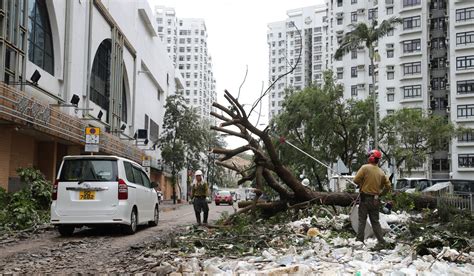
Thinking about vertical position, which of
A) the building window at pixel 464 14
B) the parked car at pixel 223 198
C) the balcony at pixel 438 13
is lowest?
the parked car at pixel 223 198

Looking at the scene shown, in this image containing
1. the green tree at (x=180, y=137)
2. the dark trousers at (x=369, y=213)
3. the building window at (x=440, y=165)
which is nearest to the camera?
the dark trousers at (x=369, y=213)

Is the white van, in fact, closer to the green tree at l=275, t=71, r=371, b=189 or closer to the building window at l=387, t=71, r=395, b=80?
the green tree at l=275, t=71, r=371, b=189

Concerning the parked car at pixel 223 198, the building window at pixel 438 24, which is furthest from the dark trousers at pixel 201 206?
the building window at pixel 438 24

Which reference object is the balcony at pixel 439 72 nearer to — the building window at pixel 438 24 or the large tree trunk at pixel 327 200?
the building window at pixel 438 24

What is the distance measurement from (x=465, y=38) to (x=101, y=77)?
137 feet

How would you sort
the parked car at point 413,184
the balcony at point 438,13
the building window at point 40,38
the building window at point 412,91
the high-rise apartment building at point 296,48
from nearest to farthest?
the building window at point 40,38 → the parked car at point 413,184 → the balcony at point 438,13 → the building window at point 412,91 → the high-rise apartment building at point 296,48

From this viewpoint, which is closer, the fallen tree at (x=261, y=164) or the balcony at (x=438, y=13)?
the fallen tree at (x=261, y=164)

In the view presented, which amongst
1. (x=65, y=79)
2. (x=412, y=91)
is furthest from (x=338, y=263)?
(x=412, y=91)

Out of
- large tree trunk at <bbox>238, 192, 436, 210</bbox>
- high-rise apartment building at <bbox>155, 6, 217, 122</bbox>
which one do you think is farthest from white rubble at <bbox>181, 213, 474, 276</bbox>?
high-rise apartment building at <bbox>155, 6, 217, 122</bbox>

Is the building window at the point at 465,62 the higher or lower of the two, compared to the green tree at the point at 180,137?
higher

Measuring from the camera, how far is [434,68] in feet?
197

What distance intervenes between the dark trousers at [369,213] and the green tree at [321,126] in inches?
945

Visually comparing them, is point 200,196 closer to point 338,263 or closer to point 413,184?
point 338,263

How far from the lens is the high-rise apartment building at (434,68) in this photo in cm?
5466
